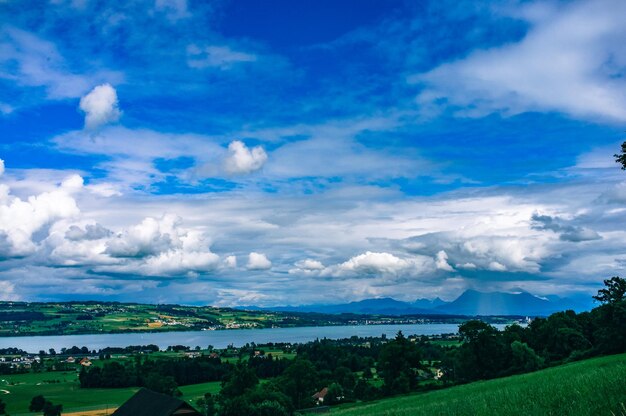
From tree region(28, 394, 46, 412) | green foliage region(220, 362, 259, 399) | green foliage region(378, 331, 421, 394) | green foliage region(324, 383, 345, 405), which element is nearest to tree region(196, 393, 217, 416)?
green foliage region(220, 362, 259, 399)

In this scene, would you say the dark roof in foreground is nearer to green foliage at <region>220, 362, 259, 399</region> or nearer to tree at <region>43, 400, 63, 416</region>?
green foliage at <region>220, 362, 259, 399</region>

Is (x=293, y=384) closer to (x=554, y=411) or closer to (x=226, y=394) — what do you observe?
(x=226, y=394)

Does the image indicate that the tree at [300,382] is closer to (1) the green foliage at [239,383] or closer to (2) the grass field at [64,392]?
(1) the green foliage at [239,383]

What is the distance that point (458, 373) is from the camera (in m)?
80.1

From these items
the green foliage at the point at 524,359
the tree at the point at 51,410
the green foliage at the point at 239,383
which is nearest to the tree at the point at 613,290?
the green foliage at the point at 524,359

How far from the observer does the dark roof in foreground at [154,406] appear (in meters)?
45.0

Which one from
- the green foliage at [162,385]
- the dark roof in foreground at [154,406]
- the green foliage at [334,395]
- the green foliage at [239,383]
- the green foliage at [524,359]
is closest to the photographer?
the dark roof in foreground at [154,406]

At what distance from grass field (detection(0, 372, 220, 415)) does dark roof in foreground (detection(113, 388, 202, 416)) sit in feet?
193

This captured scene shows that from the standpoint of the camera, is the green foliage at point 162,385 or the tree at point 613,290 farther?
the green foliage at point 162,385

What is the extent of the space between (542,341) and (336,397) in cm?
3775

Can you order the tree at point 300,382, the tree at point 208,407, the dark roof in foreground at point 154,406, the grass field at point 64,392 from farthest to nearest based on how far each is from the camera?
1. the grass field at point 64,392
2. the tree at point 300,382
3. the tree at point 208,407
4. the dark roof in foreground at point 154,406

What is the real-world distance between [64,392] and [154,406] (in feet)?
344

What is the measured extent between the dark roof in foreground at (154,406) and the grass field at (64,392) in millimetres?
58969

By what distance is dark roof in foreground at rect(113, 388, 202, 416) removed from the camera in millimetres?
45031
